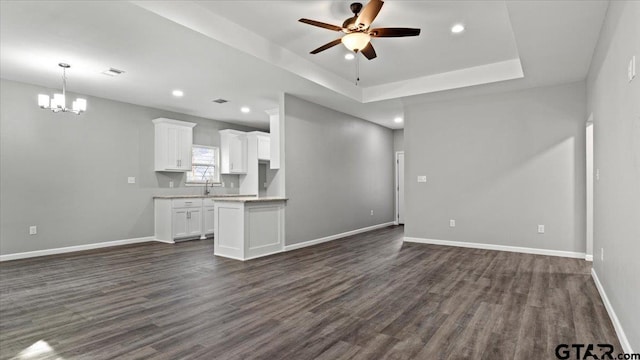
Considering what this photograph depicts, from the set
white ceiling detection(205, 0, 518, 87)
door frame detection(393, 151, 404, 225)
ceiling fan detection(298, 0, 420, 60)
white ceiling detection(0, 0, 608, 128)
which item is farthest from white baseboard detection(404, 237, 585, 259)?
ceiling fan detection(298, 0, 420, 60)

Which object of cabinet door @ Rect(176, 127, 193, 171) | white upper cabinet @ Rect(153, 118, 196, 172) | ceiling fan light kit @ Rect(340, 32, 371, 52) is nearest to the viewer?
ceiling fan light kit @ Rect(340, 32, 371, 52)

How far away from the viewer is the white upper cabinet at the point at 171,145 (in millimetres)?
6770

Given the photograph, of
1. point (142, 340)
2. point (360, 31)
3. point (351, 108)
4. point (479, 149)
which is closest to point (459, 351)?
point (142, 340)

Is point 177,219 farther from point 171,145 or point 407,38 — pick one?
point 407,38

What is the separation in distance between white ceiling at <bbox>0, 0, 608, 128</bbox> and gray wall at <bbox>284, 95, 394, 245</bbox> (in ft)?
1.78

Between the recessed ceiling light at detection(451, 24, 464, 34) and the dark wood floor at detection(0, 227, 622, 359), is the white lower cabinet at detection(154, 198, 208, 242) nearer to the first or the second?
the dark wood floor at detection(0, 227, 622, 359)

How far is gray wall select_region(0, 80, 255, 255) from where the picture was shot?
16.6 ft

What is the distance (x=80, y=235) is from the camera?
18.8 ft

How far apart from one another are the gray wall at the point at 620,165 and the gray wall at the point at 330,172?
4.02 metres

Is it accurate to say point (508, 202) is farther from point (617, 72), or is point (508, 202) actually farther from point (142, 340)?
point (142, 340)

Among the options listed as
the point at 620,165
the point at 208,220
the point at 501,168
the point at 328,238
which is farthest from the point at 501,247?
the point at 208,220

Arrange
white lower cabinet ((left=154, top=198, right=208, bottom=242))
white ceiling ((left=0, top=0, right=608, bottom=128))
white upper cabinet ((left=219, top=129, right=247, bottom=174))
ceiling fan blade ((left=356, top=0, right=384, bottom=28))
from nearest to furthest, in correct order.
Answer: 1. ceiling fan blade ((left=356, top=0, right=384, bottom=28))
2. white ceiling ((left=0, top=0, right=608, bottom=128))
3. white lower cabinet ((left=154, top=198, right=208, bottom=242))
4. white upper cabinet ((left=219, top=129, right=247, bottom=174))

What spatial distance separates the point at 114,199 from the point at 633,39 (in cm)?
710

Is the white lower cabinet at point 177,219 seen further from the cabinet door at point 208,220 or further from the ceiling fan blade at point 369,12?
the ceiling fan blade at point 369,12
